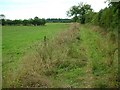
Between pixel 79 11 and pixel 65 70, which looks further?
pixel 79 11

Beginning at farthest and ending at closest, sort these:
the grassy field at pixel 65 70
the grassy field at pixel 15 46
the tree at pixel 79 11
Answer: the tree at pixel 79 11, the grassy field at pixel 15 46, the grassy field at pixel 65 70

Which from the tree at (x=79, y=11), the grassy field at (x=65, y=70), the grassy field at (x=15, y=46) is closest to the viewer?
the grassy field at (x=65, y=70)

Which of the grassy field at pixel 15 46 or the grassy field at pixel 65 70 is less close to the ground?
the grassy field at pixel 65 70

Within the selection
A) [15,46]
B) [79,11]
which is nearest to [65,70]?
[15,46]

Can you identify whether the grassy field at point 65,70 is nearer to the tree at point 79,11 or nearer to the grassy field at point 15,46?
the grassy field at point 15,46

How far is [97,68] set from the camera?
456 inches

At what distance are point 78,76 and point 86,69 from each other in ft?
3.53

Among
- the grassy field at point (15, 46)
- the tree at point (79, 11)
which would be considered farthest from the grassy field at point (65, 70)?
the tree at point (79, 11)

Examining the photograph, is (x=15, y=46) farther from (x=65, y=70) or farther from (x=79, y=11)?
(x=79, y=11)

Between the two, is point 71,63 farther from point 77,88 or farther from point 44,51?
point 77,88

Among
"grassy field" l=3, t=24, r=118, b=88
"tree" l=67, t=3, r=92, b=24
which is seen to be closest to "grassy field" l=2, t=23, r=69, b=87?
"grassy field" l=3, t=24, r=118, b=88

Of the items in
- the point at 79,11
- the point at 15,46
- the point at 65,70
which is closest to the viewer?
the point at 65,70

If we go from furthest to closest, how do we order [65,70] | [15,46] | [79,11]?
[79,11], [15,46], [65,70]

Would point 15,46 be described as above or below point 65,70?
below
